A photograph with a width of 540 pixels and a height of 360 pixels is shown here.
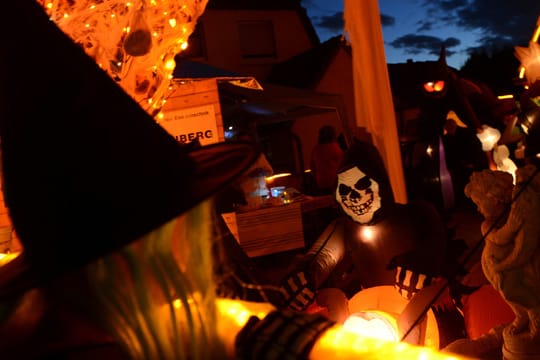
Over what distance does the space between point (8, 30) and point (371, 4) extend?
9.97 feet

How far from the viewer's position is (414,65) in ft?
63.3

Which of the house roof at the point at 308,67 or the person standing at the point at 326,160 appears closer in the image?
the person standing at the point at 326,160

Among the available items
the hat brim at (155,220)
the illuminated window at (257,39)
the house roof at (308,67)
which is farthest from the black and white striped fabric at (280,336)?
the illuminated window at (257,39)

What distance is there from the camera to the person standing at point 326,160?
6.91 meters

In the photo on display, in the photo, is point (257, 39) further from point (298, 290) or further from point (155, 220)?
point (155, 220)

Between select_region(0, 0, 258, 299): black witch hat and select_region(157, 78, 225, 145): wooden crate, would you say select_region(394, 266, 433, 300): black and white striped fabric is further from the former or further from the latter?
select_region(157, 78, 225, 145): wooden crate

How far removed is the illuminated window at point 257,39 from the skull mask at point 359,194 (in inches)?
510

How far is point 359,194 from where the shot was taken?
275 centimetres

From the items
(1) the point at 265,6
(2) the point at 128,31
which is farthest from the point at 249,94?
(1) the point at 265,6

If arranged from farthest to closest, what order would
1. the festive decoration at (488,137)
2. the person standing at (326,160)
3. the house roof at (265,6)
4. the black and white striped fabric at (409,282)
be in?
1. the house roof at (265,6)
2. the festive decoration at (488,137)
3. the person standing at (326,160)
4. the black and white striped fabric at (409,282)

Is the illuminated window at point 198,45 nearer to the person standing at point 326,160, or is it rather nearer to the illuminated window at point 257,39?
the illuminated window at point 257,39

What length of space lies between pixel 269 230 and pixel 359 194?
169 centimetres

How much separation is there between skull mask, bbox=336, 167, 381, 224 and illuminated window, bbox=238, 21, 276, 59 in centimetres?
1295

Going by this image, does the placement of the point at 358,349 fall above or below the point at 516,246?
above
